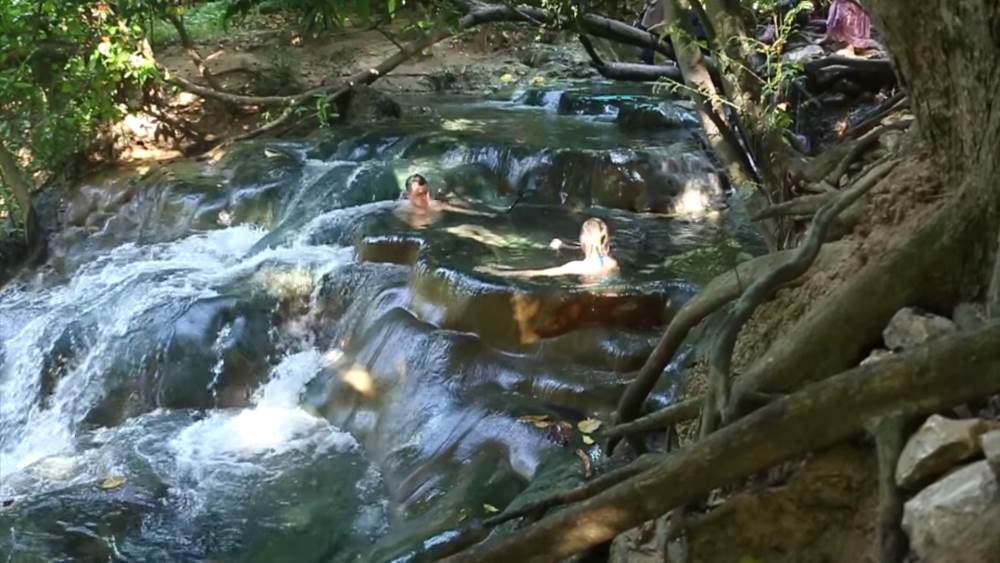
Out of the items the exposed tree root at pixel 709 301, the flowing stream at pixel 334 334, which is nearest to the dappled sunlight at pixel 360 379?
the flowing stream at pixel 334 334

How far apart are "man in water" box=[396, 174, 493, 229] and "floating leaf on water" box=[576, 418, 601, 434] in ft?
12.6

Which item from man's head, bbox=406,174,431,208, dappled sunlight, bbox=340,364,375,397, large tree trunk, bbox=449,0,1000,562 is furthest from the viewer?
man's head, bbox=406,174,431,208

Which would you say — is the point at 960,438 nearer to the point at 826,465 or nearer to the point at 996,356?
the point at 996,356

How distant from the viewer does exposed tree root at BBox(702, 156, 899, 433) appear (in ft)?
10.7

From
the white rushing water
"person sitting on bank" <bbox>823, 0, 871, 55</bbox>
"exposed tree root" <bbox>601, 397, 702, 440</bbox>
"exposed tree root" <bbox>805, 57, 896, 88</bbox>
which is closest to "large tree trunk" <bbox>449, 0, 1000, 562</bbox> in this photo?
"exposed tree root" <bbox>601, 397, 702, 440</bbox>

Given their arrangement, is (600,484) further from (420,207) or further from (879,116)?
(420,207)

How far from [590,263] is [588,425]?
217 cm

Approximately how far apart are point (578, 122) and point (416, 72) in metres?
4.72

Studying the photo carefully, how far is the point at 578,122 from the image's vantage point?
12.8 meters

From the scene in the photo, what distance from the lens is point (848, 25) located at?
978cm

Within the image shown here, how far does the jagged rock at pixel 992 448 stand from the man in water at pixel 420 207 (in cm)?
672

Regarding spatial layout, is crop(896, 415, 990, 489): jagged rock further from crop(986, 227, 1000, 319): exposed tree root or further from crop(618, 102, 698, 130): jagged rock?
crop(618, 102, 698, 130): jagged rock

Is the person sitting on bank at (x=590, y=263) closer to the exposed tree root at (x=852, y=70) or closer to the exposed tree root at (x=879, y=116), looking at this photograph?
the exposed tree root at (x=879, y=116)

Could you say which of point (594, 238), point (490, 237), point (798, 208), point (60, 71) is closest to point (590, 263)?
point (594, 238)
